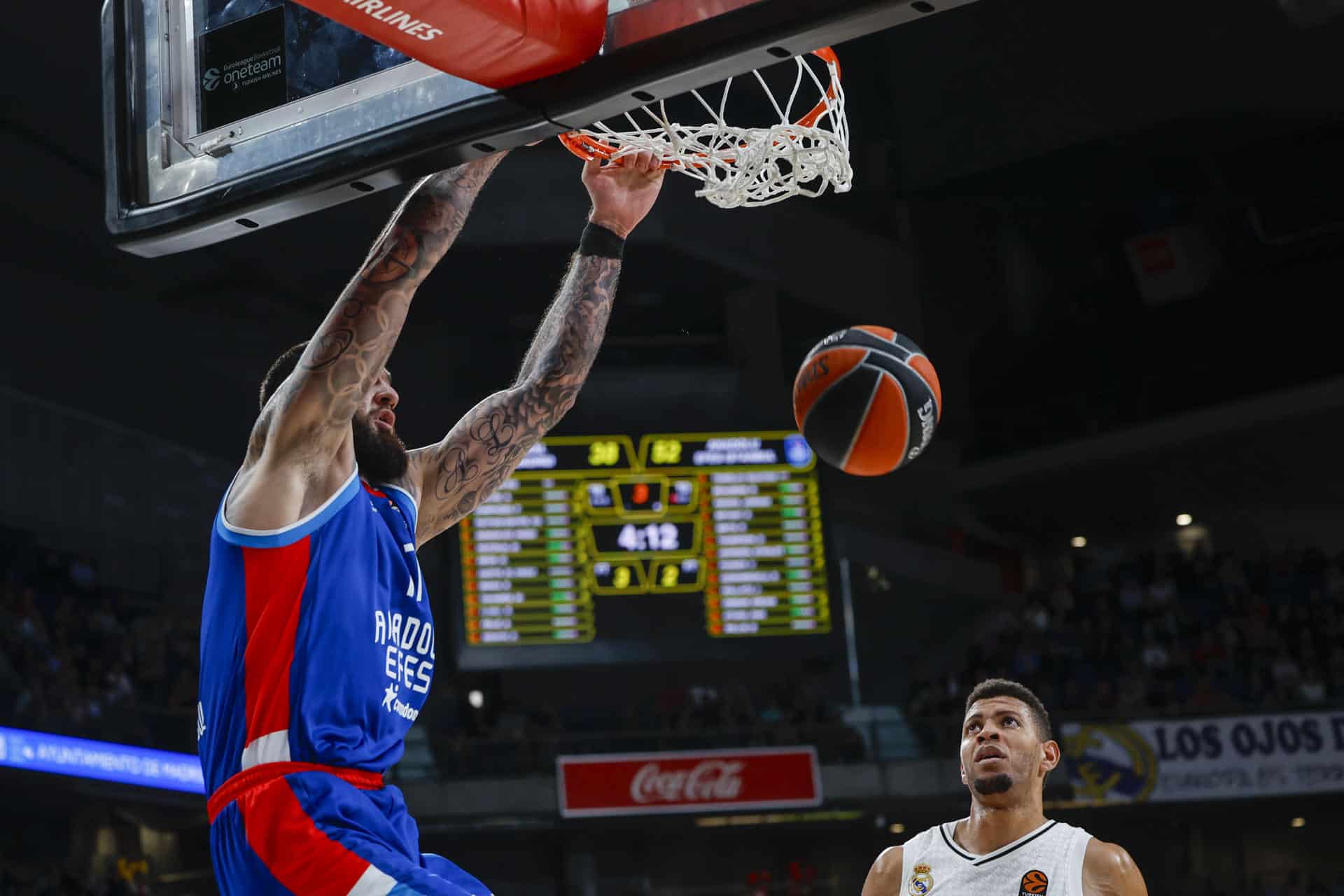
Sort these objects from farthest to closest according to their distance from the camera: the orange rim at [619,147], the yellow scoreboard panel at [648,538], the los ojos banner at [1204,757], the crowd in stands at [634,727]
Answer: the los ojos banner at [1204,757] < the crowd in stands at [634,727] < the yellow scoreboard panel at [648,538] < the orange rim at [619,147]

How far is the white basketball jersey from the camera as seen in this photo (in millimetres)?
4504

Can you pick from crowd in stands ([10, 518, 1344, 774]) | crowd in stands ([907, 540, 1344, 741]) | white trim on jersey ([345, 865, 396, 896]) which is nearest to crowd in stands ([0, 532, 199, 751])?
crowd in stands ([10, 518, 1344, 774])

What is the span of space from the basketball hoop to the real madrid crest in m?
2.05

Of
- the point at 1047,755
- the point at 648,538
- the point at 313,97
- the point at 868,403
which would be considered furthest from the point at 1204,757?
the point at 313,97

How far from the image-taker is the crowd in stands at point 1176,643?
1686 cm

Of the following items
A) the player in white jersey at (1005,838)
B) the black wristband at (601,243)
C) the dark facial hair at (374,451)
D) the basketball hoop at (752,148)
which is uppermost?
the basketball hoop at (752,148)

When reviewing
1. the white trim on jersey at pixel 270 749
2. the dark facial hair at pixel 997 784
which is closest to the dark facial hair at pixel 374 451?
the white trim on jersey at pixel 270 749

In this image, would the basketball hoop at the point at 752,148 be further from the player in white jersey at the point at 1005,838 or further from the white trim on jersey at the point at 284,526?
the player in white jersey at the point at 1005,838

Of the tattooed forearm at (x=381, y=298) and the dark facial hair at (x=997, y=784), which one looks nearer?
the tattooed forearm at (x=381, y=298)

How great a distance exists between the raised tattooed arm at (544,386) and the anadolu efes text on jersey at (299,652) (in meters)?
0.60

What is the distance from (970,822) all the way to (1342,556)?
1604cm

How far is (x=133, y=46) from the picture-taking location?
3227mm

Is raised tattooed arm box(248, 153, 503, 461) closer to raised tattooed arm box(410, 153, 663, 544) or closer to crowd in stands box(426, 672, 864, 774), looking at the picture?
raised tattooed arm box(410, 153, 663, 544)

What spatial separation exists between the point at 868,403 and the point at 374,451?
2.62 metres
